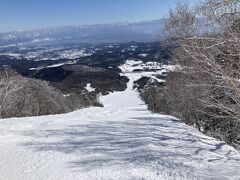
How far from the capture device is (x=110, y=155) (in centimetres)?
1060

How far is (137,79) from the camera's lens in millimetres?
131000

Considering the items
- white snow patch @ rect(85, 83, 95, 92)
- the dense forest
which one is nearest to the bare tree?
the dense forest

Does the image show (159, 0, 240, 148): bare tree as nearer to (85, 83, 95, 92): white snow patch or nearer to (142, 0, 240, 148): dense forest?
(142, 0, 240, 148): dense forest

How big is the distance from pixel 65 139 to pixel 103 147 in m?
1.85

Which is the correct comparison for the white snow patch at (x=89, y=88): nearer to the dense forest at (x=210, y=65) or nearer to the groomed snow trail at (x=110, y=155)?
the dense forest at (x=210, y=65)

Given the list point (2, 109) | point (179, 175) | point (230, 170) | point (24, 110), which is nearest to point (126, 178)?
point (179, 175)

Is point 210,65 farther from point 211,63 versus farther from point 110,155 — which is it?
point 110,155

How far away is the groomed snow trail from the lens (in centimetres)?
902

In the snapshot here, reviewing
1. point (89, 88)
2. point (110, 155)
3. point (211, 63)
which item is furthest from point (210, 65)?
point (89, 88)

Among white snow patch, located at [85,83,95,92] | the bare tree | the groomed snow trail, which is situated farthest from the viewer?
white snow patch, located at [85,83,95,92]

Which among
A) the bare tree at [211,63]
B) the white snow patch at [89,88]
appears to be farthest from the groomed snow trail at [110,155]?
the white snow patch at [89,88]

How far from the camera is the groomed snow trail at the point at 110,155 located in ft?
29.6

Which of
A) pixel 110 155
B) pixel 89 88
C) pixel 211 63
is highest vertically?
pixel 211 63

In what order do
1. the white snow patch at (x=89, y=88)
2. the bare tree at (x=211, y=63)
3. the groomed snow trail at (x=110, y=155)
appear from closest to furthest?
the bare tree at (x=211, y=63) < the groomed snow trail at (x=110, y=155) < the white snow patch at (x=89, y=88)
